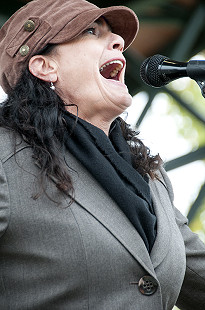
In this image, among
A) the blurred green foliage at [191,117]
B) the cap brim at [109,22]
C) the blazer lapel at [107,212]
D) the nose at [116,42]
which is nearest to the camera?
the blazer lapel at [107,212]

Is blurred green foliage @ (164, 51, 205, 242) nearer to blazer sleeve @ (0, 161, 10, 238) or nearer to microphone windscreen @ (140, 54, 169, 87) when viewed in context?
microphone windscreen @ (140, 54, 169, 87)

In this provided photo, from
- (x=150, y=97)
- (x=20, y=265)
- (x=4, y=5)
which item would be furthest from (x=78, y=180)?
(x=150, y=97)

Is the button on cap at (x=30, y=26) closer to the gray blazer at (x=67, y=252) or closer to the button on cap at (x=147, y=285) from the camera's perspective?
the gray blazer at (x=67, y=252)

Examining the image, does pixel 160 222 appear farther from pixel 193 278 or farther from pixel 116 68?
pixel 116 68

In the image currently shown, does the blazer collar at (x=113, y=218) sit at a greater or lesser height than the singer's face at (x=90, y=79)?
lesser

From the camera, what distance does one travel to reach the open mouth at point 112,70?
2313 mm

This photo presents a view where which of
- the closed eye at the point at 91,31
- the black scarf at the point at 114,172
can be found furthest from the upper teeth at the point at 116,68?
the black scarf at the point at 114,172

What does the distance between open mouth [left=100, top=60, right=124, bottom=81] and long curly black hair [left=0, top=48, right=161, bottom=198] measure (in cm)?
24

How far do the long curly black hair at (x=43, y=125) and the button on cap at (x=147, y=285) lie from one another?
35cm

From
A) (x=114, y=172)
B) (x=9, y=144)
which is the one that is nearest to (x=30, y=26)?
(x=9, y=144)

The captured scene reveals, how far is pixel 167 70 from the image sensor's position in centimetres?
193

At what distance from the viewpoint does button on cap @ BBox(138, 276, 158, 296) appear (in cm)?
184

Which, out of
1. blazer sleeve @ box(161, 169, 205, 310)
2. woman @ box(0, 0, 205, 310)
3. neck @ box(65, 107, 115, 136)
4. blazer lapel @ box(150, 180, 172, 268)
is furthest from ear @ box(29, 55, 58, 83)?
blazer sleeve @ box(161, 169, 205, 310)

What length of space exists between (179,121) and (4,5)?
6.52ft
